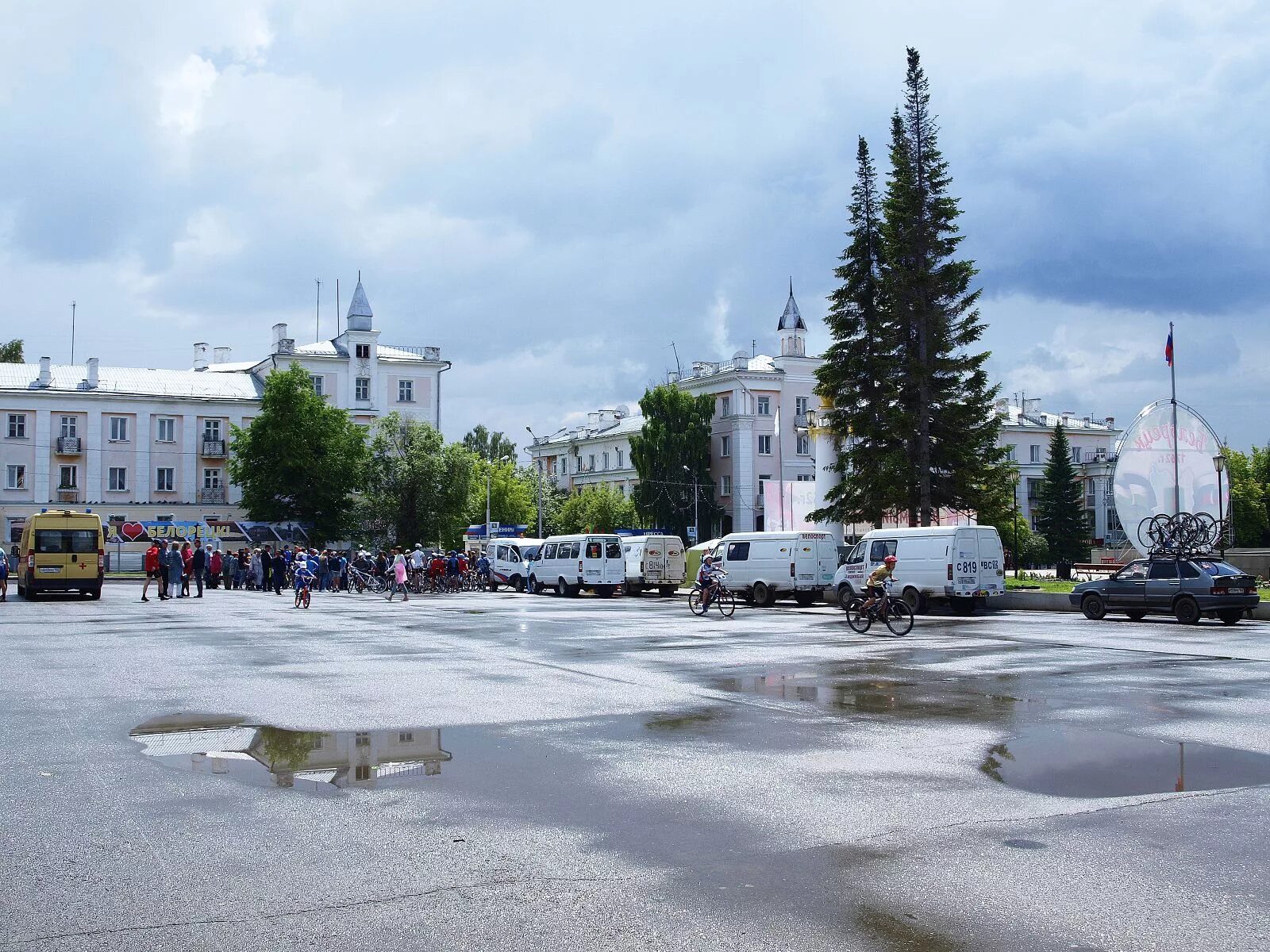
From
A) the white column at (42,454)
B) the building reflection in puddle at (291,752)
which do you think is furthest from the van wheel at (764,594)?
the white column at (42,454)

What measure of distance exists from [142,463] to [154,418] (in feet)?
10.9

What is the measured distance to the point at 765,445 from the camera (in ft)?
303

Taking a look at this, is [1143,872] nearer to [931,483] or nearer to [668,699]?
[668,699]

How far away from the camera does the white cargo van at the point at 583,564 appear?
47219mm

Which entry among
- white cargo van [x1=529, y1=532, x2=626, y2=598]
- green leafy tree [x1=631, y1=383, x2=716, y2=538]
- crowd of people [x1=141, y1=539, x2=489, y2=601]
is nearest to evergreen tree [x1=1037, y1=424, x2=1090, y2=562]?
green leafy tree [x1=631, y1=383, x2=716, y2=538]

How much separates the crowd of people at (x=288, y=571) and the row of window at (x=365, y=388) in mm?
29597

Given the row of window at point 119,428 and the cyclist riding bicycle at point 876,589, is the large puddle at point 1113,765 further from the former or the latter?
the row of window at point 119,428

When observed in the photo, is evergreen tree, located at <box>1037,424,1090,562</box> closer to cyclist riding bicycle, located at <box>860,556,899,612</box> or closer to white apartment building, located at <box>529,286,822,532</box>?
white apartment building, located at <box>529,286,822,532</box>

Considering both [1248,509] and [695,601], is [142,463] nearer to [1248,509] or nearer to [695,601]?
[695,601]

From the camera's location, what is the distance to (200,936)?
505 centimetres

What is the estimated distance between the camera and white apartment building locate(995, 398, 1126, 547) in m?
104

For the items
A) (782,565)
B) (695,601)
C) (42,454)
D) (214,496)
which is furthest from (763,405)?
(695,601)

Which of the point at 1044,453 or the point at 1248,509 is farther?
the point at 1044,453

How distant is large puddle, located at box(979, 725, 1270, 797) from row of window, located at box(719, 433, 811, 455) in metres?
81.4
